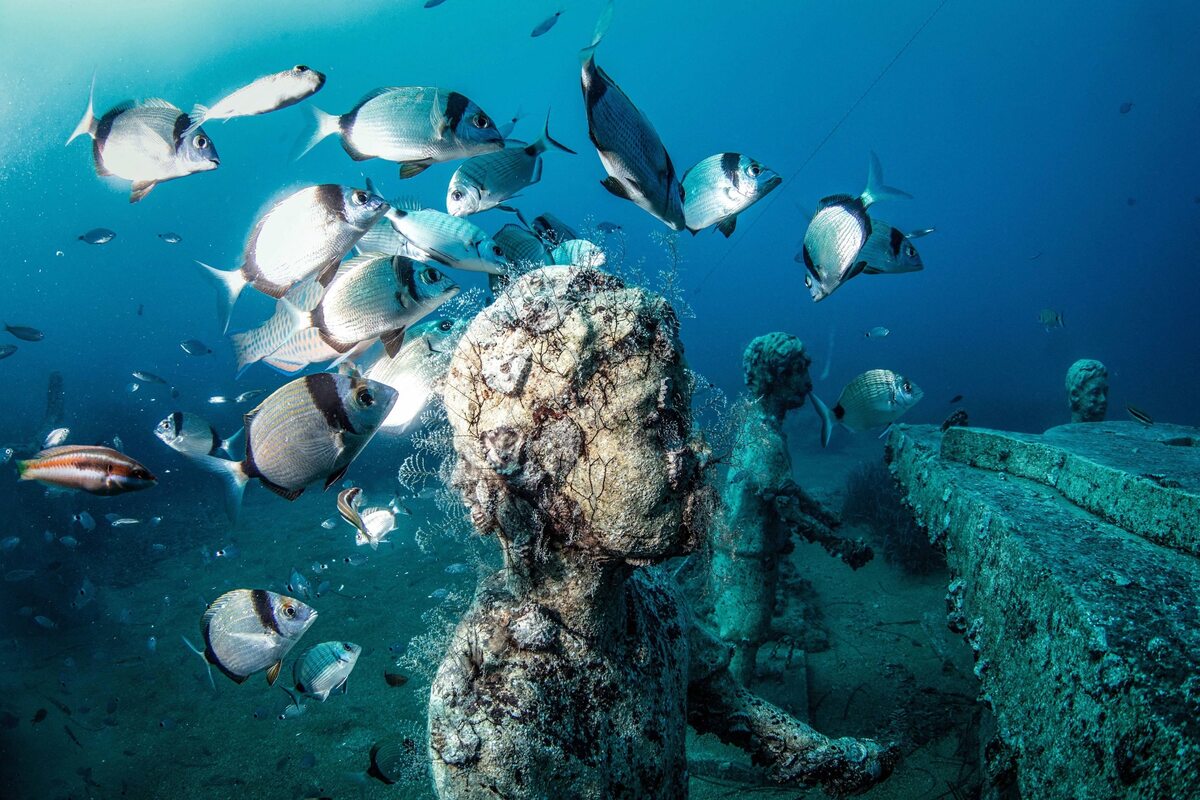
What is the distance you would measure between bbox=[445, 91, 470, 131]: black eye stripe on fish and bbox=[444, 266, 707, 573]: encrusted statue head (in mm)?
1685

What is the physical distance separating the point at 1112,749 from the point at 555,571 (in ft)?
5.60

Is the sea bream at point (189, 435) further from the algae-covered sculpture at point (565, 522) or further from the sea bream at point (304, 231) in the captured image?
the algae-covered sculpture at point (565, 522)

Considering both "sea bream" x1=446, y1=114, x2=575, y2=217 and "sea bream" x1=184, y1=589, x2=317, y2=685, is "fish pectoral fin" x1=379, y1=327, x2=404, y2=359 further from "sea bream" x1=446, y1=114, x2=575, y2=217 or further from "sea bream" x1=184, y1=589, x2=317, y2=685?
"sea bream" x1=184, y1=589, x2=317, y2=685

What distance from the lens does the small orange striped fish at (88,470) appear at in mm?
2947

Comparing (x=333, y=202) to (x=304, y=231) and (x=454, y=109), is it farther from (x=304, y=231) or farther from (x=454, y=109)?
(x=454, y=109)

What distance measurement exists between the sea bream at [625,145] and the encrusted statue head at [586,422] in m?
0.57

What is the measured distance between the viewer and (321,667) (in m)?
3.87

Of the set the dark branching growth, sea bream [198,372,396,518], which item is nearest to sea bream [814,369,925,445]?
the dark branching growth

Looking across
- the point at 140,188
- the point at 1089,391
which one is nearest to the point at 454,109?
the point at 140,188

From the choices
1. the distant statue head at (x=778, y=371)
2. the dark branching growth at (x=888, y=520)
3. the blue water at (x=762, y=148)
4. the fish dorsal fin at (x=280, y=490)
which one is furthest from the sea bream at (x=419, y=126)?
the blue water at (x=762, y=148)

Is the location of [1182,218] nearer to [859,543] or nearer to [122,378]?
[859,543]

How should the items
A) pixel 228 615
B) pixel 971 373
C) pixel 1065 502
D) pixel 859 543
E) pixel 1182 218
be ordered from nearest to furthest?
pixel 1065 502, pixel 228 615, pixel 859 543, pixel 971 373, pixel 1182 218

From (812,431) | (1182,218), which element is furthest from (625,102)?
(1182,218)

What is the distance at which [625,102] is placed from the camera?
1.77m
